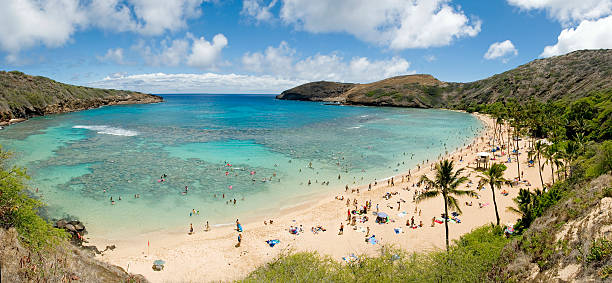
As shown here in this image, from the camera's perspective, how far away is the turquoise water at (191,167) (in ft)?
101

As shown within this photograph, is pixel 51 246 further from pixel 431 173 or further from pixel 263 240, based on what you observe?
pixel 431 173

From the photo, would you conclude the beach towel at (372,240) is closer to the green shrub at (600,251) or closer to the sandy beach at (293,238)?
the sandy beach at (293,238)

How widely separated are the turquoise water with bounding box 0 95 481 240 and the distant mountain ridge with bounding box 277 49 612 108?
5891 centimetres

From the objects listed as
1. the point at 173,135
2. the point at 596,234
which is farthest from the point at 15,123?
the point at 596,234

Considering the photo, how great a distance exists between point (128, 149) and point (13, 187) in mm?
46818

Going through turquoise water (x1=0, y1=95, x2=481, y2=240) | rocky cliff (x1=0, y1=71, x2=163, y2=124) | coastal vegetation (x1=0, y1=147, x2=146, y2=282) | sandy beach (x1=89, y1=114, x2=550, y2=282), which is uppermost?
rocky cliff (x1=0, y1=71, x2=163, y2=124)

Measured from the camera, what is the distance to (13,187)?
13477 mm

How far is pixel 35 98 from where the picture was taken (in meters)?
108

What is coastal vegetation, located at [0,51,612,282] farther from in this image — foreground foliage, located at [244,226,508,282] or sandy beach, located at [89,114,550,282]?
sandy beach, located at [89,114,550,282]

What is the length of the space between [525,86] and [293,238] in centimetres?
14446

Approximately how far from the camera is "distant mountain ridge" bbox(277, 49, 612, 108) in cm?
9825

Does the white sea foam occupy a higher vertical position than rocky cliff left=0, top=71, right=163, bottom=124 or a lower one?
lower

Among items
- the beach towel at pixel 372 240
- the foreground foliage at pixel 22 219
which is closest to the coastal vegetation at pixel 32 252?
the foreground foliage at pixel 22 219

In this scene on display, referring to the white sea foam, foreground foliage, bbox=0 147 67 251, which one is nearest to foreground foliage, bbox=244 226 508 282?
Result: foreground foliage, bbox=0 147 67 251
